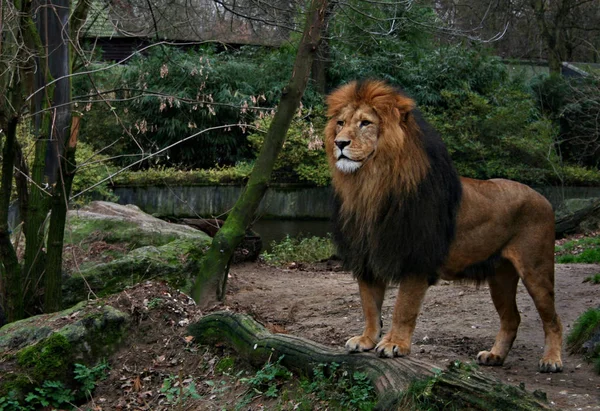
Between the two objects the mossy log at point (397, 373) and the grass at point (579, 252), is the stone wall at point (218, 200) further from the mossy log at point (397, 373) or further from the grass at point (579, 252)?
Answer: the mossy log at point (397, 373)

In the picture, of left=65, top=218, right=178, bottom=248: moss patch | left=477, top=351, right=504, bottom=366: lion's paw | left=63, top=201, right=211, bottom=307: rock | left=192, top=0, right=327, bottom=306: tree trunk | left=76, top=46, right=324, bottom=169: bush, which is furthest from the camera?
left=76, top=46, right=324, bottom=169: bush

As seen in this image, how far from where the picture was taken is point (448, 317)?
838 cm

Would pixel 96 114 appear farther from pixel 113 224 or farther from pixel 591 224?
pixel 591 224

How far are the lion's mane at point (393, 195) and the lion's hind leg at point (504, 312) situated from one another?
1180 mm

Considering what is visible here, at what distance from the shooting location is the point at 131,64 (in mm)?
19062

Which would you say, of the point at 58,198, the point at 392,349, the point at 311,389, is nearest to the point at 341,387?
the point at 311,389

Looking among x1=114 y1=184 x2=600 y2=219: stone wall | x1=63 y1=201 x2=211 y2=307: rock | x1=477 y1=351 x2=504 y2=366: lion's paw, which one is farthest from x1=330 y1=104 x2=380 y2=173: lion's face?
x1=114 y1=184 x2=600 y2=219: stone wall

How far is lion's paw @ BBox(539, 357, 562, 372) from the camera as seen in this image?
6.22 metres

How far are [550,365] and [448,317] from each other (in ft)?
7.17

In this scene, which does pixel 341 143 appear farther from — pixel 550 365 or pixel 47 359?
pixel 47 359

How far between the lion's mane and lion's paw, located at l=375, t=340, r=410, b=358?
0.44 meters

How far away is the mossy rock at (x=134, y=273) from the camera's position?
852 cm

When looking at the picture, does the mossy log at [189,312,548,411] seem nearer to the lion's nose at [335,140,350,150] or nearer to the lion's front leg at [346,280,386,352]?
the lion's front leg at [346,280,386,352]

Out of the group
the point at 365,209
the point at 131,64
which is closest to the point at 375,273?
the point at 365,209
